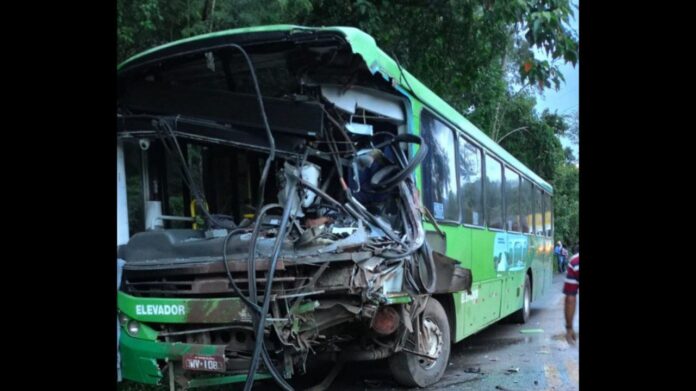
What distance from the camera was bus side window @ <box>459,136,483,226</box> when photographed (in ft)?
24.1

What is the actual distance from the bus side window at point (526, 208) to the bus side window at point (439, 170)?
4665 millimetres

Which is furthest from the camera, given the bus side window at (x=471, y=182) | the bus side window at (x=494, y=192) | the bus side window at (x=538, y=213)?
the bus side window at (x=538, y=213)

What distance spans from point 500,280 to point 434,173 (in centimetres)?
338

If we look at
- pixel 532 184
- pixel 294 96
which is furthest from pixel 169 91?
pixel 532 184

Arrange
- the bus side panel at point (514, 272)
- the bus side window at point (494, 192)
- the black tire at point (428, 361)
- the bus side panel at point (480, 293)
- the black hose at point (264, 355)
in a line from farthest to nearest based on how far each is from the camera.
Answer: the bus side panel at point (514, 272) → the bus side window at point (494, 192) → the bus side panel at point (480, 293) → the black tire at point (428, 361) → the black hose at point (264, 355)

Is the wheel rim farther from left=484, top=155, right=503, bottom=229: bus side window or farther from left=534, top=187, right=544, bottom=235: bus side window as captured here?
left=534, top=187, right=544, bottom=235: bus side window

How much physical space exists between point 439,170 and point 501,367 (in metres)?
2.59

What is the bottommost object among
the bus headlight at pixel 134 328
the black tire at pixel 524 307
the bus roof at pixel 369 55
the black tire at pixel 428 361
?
the black tire at pixel 524 307

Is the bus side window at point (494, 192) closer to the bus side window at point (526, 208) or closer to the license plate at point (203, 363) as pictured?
the bus side window at point (526, 208)

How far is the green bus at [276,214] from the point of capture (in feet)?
14.0

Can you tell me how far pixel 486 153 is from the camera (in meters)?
8.59

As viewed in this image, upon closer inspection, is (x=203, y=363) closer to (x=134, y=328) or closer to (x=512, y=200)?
(x=134, y=328)

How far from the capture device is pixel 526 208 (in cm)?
1165

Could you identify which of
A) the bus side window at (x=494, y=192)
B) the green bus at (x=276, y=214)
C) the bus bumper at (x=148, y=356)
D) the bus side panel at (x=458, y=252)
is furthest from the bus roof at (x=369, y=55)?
the bus bumper at (x=148, y=356)
